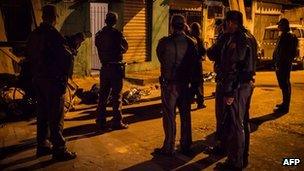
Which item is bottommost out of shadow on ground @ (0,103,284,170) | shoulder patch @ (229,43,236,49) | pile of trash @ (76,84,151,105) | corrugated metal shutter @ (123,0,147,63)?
shadow on ground @ (0,103,284,170)

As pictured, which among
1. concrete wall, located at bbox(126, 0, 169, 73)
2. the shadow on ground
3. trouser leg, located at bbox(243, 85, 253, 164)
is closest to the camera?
trouser leg, located at bbox(243, 85, 253, 164)

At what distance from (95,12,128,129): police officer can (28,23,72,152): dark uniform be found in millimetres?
1501

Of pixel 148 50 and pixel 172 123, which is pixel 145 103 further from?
pixel 148 50

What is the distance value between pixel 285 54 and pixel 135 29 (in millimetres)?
6864

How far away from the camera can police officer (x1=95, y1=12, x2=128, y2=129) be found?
7.06 metres

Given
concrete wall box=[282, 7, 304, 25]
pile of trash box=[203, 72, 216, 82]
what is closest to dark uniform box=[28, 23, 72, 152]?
pile of trash box=[203, 72, 216, 82]

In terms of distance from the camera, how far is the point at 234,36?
5066 millimetres

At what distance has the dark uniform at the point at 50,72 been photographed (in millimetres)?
5516

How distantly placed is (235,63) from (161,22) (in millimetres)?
10373

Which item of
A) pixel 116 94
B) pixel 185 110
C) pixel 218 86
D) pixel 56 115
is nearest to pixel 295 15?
pixel 116 94

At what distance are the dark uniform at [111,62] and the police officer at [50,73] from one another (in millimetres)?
1517

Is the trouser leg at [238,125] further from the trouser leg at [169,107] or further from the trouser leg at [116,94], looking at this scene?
the trouser leg at [116,94]

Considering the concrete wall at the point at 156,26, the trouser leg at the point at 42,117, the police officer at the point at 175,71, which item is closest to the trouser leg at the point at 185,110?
the police officer at the point at 175,71

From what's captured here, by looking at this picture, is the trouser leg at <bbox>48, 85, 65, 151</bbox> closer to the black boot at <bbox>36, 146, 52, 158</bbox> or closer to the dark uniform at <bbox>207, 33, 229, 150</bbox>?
the black boot at <bbox>36, 146, 52, 158</bbox>
